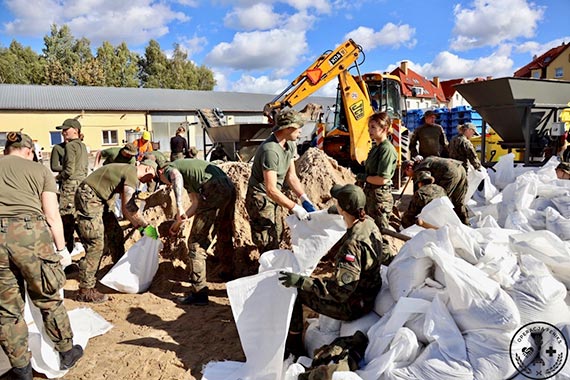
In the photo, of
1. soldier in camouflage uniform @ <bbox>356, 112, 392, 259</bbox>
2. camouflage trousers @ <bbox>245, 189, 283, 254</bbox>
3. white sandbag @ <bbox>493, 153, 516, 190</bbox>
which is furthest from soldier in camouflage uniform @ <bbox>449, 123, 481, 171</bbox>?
camouflage trousers @ <bbox>245, 189, 283, 254</bbox>

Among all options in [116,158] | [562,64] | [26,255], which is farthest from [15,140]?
[562,64]

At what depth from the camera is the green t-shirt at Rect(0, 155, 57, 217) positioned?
2.39m

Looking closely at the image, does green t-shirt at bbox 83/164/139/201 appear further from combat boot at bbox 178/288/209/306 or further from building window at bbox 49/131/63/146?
building window at bbox 49/131/63/146

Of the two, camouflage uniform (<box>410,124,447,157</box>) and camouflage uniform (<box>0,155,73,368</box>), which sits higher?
camouflage uniform (<box>410,124,447,157</box>)

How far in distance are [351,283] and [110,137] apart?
21.3 meters

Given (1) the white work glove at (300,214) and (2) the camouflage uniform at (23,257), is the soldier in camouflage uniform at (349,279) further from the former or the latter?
(2) the camouflage uniform at (23,257)

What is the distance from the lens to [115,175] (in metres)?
Answer: 3.64

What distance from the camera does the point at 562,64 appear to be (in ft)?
99.4

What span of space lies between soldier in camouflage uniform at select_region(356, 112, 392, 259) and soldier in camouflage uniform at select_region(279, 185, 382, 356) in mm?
1295

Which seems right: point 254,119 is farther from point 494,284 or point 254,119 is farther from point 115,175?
point 494,284

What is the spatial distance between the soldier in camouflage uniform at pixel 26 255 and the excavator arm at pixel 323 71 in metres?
5.69

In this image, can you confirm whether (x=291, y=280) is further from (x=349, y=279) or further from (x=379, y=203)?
(x=379, y=203)

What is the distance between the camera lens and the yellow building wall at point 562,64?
29.8 m

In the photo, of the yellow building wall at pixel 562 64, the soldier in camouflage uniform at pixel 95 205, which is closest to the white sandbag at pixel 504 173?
the soldier in camouflage uniform at pixel 95 205
